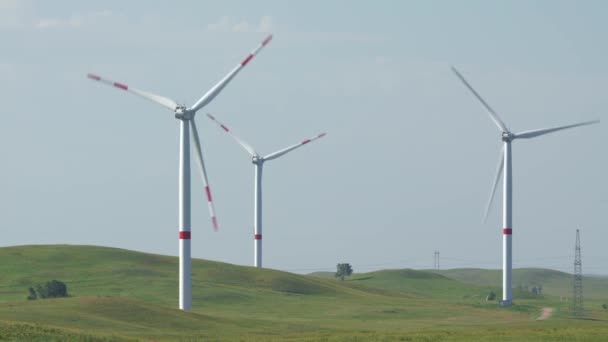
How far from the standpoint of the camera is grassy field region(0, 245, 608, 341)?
3563 inches

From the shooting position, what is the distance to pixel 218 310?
470 feet

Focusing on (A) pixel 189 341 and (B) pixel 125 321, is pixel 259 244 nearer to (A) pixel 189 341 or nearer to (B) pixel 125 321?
(B) pixel 125 321

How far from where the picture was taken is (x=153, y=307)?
367 ft

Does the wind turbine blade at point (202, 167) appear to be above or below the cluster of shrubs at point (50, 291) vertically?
above

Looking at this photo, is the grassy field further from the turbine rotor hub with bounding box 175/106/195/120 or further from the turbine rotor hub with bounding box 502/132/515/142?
the turbine rotor hub with bounding box 502/132/515/142

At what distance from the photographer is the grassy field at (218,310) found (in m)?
90.5

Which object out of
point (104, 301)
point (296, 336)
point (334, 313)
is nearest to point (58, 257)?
point (334, 313)

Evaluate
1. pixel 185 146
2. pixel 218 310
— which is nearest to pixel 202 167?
pixel 185 146

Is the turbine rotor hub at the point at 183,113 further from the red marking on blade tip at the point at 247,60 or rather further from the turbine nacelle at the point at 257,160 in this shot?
the turbine nacelle at the point at 257,160

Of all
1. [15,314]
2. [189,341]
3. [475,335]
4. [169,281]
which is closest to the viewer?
[189,341]

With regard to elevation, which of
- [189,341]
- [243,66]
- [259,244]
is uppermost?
[243,66]

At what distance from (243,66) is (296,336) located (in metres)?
30.9

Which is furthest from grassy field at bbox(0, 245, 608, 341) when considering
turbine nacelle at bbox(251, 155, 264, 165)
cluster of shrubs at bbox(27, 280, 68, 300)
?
turbine nacelle at bbox(251, 155, 264, 165)

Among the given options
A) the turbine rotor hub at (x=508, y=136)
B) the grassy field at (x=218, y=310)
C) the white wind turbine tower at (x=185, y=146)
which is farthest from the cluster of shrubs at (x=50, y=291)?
the turbine rotor hub at (x=508, y=136)
